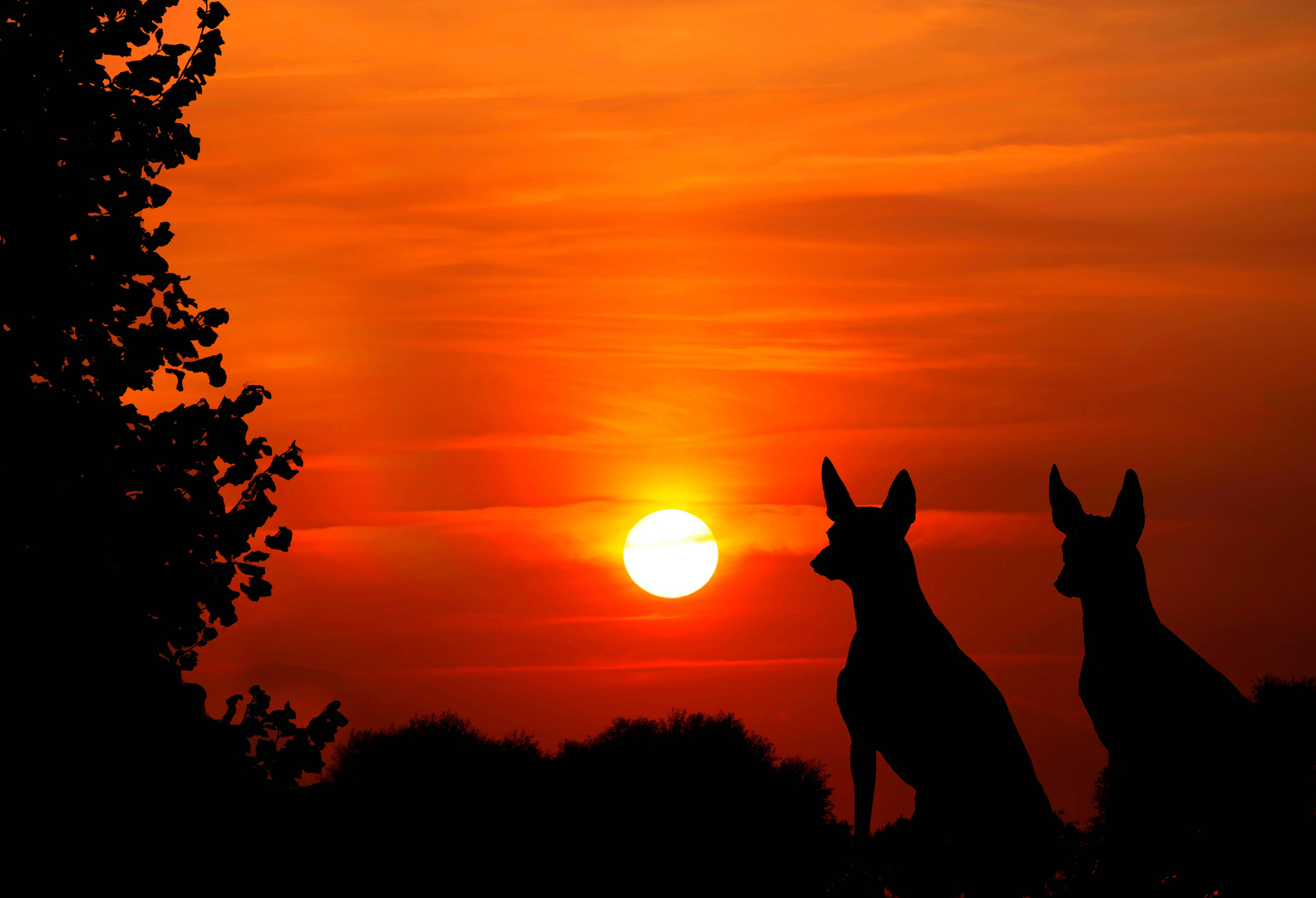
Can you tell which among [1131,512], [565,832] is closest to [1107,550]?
[1131,512]

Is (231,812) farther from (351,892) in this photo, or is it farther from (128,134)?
(351,892)

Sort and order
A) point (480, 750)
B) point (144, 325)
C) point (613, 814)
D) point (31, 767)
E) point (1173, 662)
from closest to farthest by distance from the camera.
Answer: point (31, 767), point (1173, 662), point (144, 325), point (613, 814), point (480, 750)

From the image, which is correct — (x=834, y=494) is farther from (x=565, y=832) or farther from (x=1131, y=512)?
(x=565, y=832)

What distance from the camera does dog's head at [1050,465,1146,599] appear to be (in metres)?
13.1

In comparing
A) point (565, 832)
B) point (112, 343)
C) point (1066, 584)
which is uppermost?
point (112, 343)

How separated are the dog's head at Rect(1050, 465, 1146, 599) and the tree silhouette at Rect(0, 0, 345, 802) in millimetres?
7191

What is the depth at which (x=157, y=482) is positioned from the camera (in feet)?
44.4

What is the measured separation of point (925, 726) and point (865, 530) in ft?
5.80

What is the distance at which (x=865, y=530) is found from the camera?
12.7 meters

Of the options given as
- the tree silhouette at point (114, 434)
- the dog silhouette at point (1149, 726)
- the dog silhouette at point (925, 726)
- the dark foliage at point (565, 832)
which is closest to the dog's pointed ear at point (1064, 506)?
the dog silhouette at point (1149, 726)

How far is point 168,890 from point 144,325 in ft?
17.2

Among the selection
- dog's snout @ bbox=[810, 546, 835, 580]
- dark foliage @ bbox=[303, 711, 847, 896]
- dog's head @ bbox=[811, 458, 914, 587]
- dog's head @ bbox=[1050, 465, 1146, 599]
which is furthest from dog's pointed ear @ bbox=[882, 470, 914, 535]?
dark foliage @ bbox=[303, 711, 847, 896]

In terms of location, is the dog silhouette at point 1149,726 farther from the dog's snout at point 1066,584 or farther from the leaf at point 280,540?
the leaf at point 280,540

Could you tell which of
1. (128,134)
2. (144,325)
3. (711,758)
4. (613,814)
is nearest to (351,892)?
(613,814)
